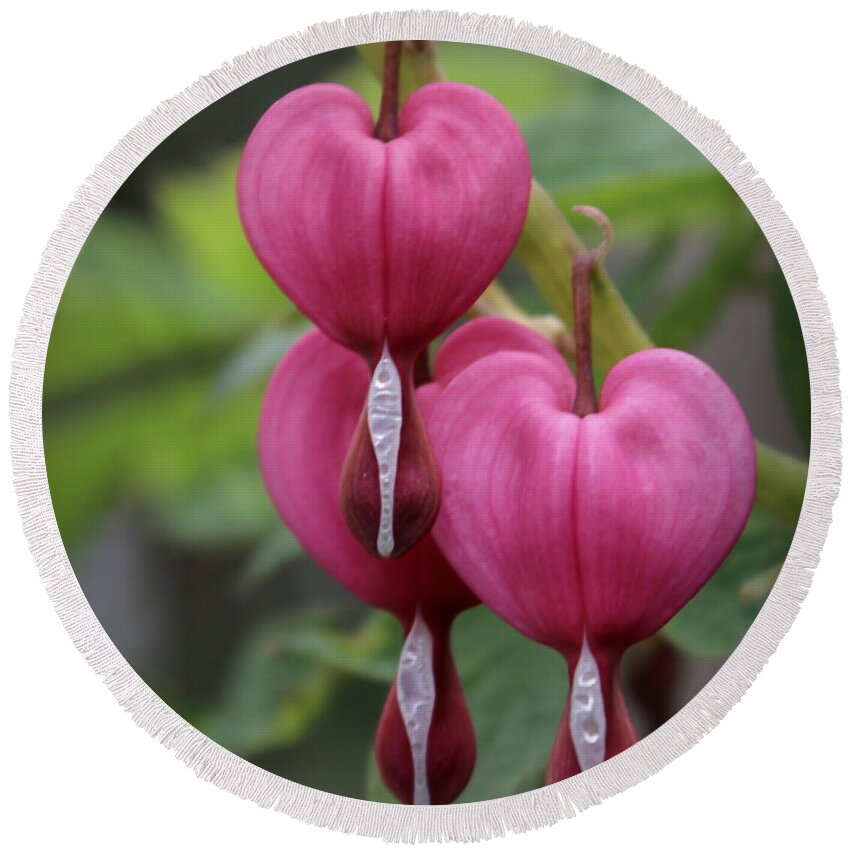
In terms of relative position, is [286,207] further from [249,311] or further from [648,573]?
[249,311]

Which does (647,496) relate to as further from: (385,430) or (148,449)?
(148,449)

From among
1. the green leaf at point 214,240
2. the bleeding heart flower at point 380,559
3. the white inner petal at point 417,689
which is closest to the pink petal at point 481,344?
the bleeding heart flower at point 380,559

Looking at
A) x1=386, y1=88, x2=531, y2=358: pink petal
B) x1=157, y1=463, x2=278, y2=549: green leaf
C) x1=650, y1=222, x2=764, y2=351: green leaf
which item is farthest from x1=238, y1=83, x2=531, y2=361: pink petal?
x1=157, y1=463, x2=278, y2=549: green leaf

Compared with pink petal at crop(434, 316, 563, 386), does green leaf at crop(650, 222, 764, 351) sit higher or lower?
higher

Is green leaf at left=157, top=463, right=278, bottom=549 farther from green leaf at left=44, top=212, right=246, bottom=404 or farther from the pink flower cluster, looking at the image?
the pink flower cluster

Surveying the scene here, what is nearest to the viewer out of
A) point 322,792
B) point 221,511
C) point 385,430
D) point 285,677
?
point 385,430

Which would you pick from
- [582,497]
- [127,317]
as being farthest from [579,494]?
[127,317]
